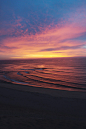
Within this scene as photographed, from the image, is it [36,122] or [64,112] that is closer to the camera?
[36,122]

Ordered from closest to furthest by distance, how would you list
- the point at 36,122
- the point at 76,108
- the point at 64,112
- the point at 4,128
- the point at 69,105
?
the point at 4,128, the point at 36,122, the point at 64,112, the point at 76,108, the point at 69,105

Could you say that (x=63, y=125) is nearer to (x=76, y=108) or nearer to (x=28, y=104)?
(x=76, y=108)

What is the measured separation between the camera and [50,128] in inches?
194

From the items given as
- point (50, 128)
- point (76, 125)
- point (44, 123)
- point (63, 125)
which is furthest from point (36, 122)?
point (76, 125)

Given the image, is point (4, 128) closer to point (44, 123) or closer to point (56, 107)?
point (44, 123)

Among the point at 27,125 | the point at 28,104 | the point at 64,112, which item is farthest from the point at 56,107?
the point at 27,125

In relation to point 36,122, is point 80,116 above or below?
below

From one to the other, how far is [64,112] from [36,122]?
2.75 m

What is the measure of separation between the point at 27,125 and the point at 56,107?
365cm

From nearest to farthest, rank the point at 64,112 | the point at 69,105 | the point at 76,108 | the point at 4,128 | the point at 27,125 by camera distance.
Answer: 1. the point at 4,128
2. the point at 27,125
3. the point at 64,112
4. the point at 76,108
5. the point at 69,105

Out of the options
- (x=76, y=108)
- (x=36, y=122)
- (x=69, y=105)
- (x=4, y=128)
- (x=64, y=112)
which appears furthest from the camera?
(x=69, y=105)

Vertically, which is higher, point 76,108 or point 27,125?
point 27,125

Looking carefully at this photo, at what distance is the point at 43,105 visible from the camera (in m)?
8.53

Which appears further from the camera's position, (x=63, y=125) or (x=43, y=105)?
(x=43, y=105)
